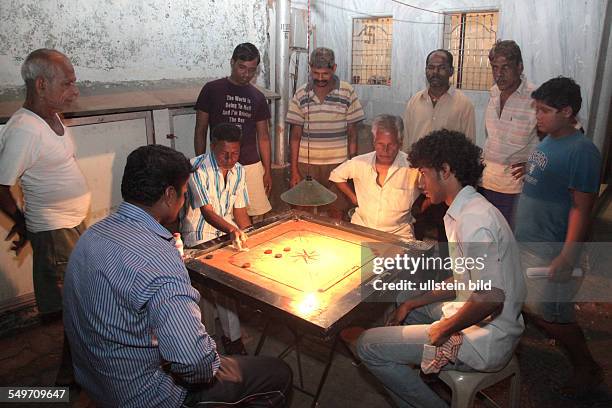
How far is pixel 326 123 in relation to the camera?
4.63 m

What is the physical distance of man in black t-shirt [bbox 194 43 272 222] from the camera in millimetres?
4191

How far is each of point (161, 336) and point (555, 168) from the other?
252 cm

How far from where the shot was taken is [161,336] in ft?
5.68

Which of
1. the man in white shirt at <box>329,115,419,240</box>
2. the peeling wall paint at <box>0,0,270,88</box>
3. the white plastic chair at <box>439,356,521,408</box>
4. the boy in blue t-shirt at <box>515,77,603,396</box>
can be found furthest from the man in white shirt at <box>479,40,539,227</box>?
the peeling wall paint at <box>0,0,270,88</box>

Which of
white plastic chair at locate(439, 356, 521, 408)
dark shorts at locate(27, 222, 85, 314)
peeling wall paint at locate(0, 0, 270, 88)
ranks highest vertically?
peeling wall paint at locate(0, 0, 270, 88)

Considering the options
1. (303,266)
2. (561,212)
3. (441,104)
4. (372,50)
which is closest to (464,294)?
(303,266)

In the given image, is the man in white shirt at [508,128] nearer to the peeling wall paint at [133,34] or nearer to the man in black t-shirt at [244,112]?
the man in black t-shirt at [244,112]

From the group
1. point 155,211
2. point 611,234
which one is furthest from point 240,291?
point 611,234

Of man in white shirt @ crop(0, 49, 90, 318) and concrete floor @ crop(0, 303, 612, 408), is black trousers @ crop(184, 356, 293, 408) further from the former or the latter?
man in white shirt @ crop(0, 49, 90, 318)

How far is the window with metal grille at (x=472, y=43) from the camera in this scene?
17.6 feet

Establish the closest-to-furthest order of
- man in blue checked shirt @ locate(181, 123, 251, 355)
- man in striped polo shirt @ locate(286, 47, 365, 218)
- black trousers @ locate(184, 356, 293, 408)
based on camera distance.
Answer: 1. black trousers @ locate(184, 356, 293, 408)
2. man in blue checked shirt @ locate(181, 123, 251, 355)
3. man in striped polo shirt @ locate(286, 47, 365, 218)

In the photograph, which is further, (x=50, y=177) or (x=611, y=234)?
(x=611, y=234)

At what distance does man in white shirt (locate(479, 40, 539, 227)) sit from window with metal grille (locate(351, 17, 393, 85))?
94.0 inches

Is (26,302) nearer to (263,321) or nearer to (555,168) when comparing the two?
(263,321)
